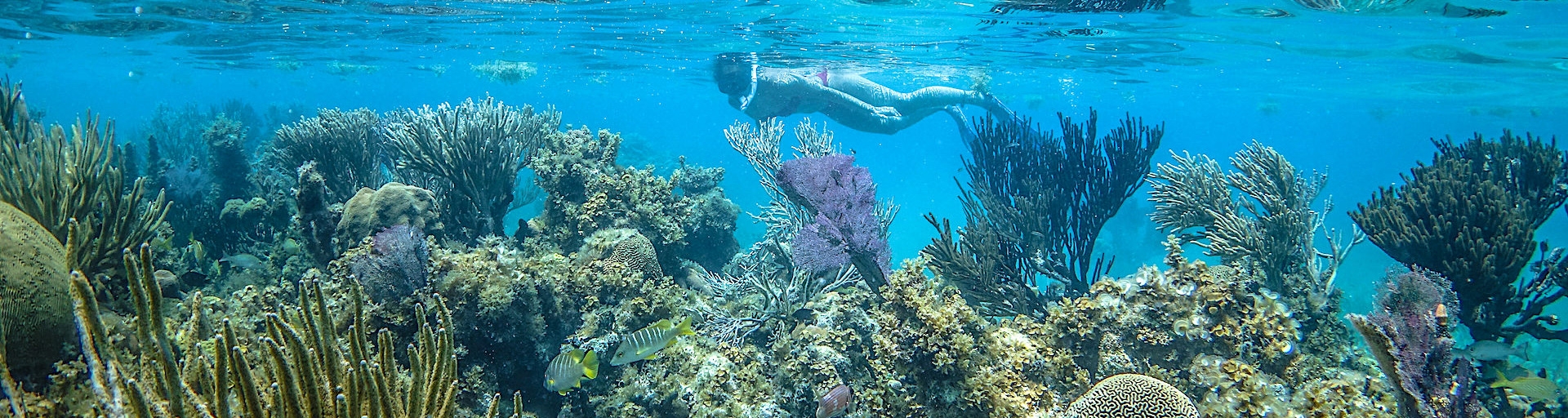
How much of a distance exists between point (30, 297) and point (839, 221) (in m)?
5.90

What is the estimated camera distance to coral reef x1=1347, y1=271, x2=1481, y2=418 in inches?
186

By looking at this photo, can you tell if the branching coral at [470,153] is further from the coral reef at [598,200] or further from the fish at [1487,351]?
the fish at [1487,351]

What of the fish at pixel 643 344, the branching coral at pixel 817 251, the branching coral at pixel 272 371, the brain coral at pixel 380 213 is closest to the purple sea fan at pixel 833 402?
the fish at pixel 643 344

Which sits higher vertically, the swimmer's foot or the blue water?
the blue water

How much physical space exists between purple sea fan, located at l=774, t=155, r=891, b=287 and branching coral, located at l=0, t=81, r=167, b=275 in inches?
234

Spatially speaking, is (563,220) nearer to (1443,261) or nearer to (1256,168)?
(1256,168)

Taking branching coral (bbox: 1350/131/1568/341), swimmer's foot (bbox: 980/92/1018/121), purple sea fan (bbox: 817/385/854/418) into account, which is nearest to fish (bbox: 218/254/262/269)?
purple sea fan (bbox: 817/385/854/418)

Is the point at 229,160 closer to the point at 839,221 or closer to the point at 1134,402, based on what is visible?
the point at 839,221

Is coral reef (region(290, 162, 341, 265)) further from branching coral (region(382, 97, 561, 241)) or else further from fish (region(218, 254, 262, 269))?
fish (region(218, 254, 262, 269))

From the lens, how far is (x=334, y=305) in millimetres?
5301

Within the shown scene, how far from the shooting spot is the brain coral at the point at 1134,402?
4.39 metres

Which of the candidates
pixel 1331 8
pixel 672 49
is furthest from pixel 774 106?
pixel 1331 8

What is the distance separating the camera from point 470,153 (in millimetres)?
8180

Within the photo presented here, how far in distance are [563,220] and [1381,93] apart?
42.2 m
